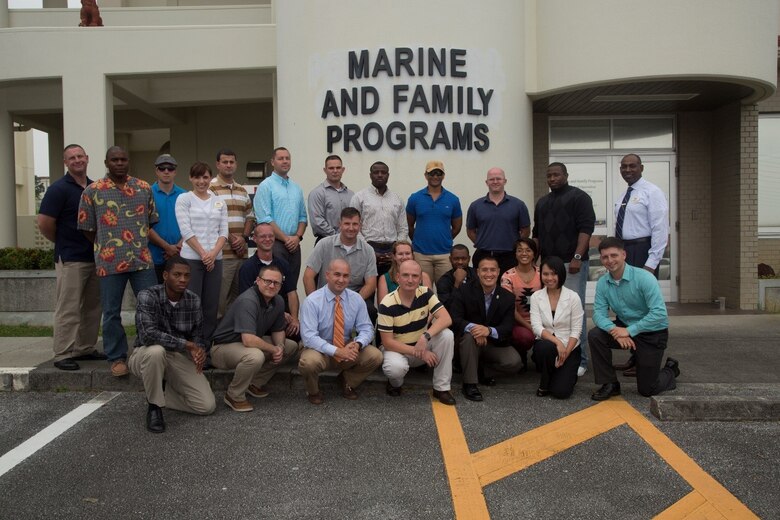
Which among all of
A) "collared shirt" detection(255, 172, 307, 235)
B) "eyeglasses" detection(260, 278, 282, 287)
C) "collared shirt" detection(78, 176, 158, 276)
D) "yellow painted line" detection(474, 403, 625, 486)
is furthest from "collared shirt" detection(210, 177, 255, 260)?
"yellow painted line" detection(474, 403, 625, 486)

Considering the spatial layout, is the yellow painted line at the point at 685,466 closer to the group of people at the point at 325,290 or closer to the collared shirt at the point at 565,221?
the group of people at the point at 325,290

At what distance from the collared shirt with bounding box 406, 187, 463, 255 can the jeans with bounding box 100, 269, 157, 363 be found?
→ 262 centimetres

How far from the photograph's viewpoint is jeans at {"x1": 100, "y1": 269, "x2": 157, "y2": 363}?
5742 millimetres

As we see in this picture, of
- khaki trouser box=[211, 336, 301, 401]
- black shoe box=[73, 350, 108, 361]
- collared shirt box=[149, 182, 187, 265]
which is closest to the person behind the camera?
khaki trouser box=[211, 336, 301, 401]

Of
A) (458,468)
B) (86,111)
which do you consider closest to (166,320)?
(458,468)

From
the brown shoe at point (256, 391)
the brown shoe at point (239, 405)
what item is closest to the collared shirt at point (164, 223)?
the brown shoe at point (256, 391)

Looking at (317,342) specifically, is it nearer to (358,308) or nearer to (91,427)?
(358,308)

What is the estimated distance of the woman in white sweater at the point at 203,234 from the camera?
5812mm

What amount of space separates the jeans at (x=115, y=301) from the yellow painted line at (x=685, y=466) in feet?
13.3

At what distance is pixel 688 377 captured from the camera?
5965 mm

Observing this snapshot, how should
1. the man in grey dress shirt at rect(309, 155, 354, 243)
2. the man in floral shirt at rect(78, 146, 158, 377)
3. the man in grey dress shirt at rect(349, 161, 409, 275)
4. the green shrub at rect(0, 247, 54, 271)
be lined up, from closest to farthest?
the man in floral shirt at rect(78, 146, 158, 377) < the man in grey dress shirt at rect(349, 161, 409, 275) < the man in grey dress shirt at rect(309, 155, 354, 243) < the green shrub at rect(0, 247, 54, 271)

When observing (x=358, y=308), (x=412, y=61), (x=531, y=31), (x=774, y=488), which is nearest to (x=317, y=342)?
(x=358, y=308)

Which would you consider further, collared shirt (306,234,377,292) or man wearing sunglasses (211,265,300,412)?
collared shirt (306,234,377,292)

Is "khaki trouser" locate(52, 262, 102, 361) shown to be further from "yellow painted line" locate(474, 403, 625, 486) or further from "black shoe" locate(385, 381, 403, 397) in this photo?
"yellow painted line" locate(474, 403, 625, 486)
